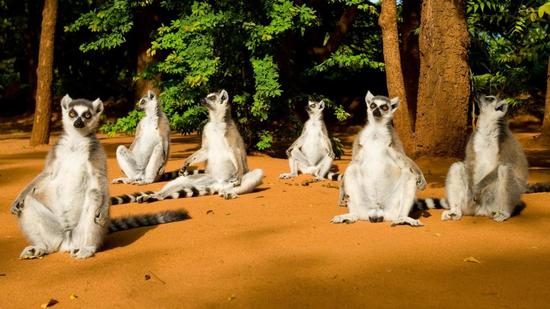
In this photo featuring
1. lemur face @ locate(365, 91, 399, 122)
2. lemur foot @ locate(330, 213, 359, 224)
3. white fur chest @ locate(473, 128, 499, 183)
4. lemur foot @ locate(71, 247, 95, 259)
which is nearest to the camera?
lemur foot @ locate(71, 247, 95, 259)

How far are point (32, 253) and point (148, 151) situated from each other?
5.02 m

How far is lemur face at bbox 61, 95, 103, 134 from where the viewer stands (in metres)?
5.28

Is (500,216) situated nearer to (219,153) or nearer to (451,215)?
(451,215)

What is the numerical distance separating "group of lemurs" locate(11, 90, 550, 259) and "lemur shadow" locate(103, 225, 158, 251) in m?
0.07

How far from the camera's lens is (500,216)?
6.26 metres

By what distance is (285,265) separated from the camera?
4.58m

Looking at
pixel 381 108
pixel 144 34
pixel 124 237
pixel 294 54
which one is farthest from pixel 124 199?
pixel 144 34

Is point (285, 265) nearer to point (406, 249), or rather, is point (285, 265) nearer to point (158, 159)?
point (406, 249)

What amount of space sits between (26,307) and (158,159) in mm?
5883

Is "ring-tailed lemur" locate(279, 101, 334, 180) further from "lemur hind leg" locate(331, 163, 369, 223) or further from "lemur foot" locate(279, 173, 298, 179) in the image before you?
"lemur hind leg" locate(331, 163, 369, 223)

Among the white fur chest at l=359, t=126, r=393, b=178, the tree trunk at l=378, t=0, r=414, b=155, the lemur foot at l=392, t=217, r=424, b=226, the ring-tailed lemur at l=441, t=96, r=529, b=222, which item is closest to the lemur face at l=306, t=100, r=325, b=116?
the tree trunk at l=378, t=0, r=414, b=155

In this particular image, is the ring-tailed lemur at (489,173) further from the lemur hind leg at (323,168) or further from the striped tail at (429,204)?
the lemur hind leg at (323,168)

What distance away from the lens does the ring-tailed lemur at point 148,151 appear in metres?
9.65

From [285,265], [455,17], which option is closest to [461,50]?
[455,17]
